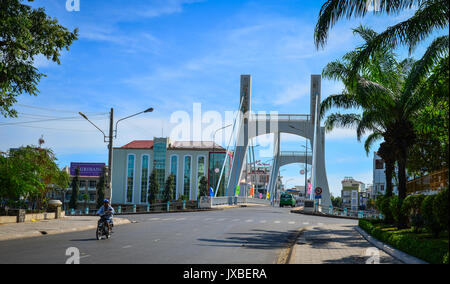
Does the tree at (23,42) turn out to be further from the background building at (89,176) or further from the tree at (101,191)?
the background building at (89,176)

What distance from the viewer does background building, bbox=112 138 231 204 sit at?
106m

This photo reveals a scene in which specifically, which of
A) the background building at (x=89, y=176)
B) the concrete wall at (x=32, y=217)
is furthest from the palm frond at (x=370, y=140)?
the background building at (x=89, y=176)

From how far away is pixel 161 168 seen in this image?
351ft

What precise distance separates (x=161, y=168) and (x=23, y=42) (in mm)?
88682

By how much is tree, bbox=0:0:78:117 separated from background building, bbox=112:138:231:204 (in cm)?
8446

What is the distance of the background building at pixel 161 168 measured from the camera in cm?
10606

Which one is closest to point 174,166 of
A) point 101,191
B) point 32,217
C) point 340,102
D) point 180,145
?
point 180,145

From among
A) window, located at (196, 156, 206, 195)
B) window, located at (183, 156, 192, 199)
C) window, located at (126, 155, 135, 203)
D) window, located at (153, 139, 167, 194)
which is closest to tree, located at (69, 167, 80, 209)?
window, located at (126, 155, 135, 203)

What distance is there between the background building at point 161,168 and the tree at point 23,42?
84461 mm

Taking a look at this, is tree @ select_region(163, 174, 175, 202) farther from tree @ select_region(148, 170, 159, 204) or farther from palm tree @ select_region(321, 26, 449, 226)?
palm tree @ select_region(321, 26, 449, 226)

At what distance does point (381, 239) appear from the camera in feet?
52.5

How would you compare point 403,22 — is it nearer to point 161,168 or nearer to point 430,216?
point 430,216
